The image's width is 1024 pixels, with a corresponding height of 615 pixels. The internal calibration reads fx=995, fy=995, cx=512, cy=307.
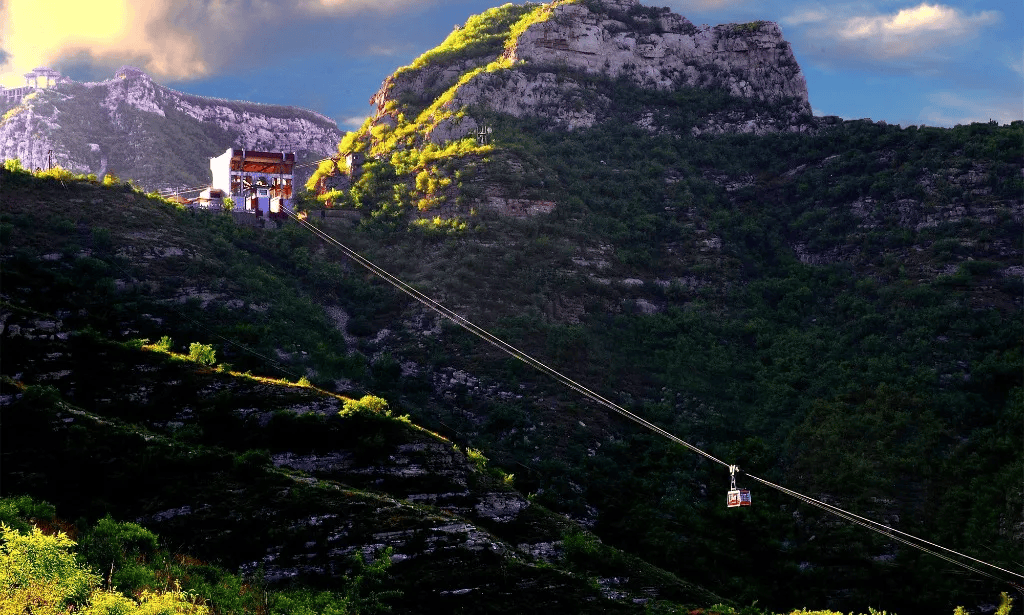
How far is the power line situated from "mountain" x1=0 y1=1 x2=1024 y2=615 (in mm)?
625

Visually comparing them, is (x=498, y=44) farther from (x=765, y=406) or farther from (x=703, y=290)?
(x=765, y=406)

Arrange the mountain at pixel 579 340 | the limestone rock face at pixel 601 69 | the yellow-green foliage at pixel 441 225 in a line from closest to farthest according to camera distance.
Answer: the mountain at pixel 579 340
the yellow-green foliage at pixel 441 225
the limestone rock face at pixel 601 69

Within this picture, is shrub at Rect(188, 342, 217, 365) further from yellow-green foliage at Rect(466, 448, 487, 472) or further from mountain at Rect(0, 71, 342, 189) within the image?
mountain at Rect(0, 71, 342, 189)

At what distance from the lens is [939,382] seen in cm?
5709

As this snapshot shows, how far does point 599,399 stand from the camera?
59.1m

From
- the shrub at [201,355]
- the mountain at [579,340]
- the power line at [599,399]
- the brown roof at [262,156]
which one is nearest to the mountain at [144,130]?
the mountain at [579,340]

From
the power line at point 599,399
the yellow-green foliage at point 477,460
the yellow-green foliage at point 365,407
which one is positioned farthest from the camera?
the power line at point 599,399

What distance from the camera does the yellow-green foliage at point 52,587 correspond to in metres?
21.5

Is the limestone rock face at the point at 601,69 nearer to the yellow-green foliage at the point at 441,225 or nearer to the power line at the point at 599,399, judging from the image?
the yellow-green foliage at the point at 441,225

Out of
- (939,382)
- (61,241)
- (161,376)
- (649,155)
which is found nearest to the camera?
(161,376)

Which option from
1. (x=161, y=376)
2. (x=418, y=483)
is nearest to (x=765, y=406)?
(x=418, y=483)

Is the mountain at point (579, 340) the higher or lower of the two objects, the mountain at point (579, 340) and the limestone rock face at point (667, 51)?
the lower

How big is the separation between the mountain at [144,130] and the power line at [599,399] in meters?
67.7

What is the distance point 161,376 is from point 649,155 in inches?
2239
